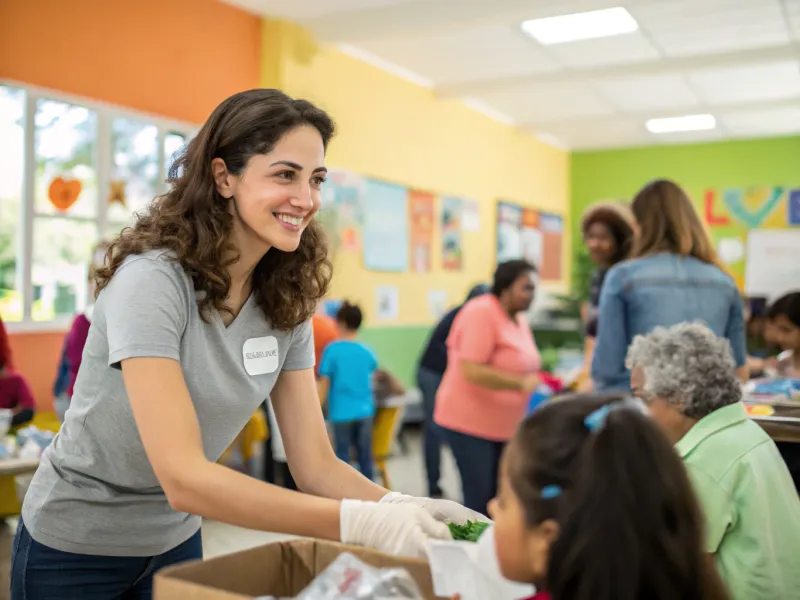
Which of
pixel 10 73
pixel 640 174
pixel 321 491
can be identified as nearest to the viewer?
pixel 321 491

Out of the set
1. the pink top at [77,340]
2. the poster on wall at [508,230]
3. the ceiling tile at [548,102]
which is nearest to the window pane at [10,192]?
the pink top at [77,340]

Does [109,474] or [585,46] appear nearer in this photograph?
[109,474]

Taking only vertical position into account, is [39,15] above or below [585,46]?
below

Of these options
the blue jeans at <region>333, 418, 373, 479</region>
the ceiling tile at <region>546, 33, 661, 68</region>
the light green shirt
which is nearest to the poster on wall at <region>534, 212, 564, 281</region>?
the ceiling tile at <region>546, 33, 661, 68</region>

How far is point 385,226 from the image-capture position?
7.10 meters

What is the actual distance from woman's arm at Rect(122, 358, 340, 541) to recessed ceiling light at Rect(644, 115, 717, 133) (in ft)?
27.6

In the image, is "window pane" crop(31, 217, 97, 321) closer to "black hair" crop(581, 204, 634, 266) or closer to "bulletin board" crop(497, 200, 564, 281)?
"black hair" crop(581, 204, 634, 266)

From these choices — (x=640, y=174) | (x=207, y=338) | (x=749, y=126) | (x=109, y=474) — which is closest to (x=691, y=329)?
(x=207, y=338)

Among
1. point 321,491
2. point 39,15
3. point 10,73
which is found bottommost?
point 321,491

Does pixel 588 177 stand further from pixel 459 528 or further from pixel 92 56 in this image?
pixel 459 528

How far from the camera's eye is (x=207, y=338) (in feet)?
4.42

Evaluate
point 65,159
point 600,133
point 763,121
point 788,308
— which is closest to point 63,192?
point 65,159

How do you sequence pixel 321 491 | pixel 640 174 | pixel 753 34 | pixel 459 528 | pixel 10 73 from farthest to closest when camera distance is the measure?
pixel 640 174, pixel 753 34, pixel 10 73, pixel 321 491, pixel 459 528

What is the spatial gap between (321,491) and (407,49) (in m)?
5.54
